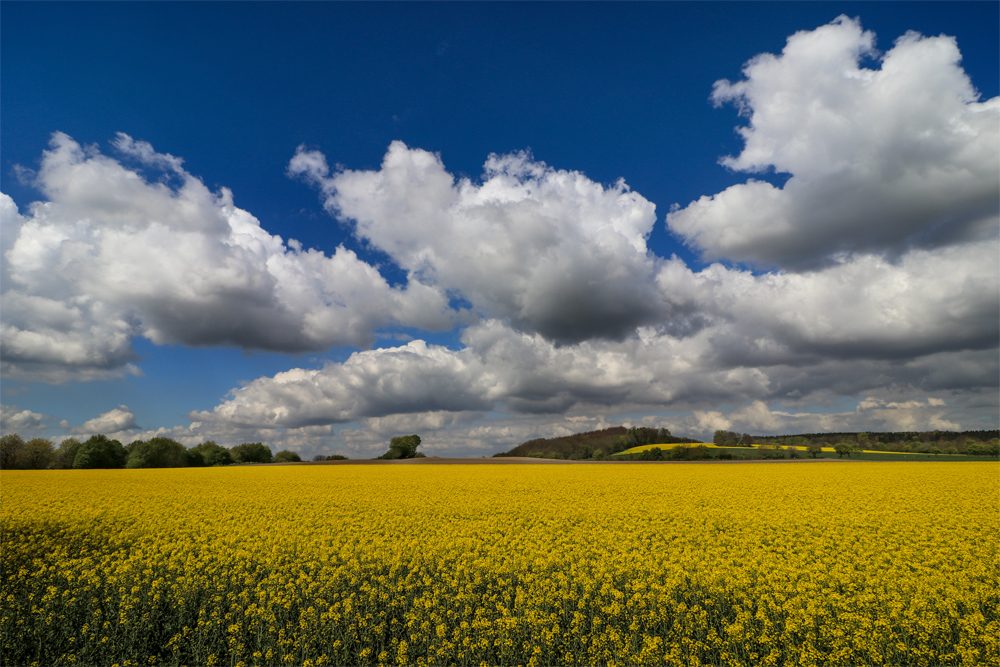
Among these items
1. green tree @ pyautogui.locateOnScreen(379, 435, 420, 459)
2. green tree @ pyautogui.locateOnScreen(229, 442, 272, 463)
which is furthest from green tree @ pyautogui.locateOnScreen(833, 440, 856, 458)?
green tree @ pyautogui.locateOnScreen(229, 442, 272, 463)

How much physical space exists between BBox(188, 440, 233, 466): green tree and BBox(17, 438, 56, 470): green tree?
21.0m

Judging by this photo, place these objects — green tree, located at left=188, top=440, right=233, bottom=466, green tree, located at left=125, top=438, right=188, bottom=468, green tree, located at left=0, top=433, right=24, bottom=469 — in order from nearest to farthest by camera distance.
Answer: green tree, located at left=0, top=433, right=24, bottom=469
green tree, located at left=125, top=438, right=188, bottom=468
green tree, located at left=188, top=440, right=233, bottom=466

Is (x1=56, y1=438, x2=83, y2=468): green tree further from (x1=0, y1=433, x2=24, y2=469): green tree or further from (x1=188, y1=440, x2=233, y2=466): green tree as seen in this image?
(x1=188, y1=440, x2=233, y2=466): green tree

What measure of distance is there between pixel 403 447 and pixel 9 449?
6388cm

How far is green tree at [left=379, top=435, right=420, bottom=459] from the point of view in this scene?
10075cm

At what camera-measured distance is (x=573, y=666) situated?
7.87 metres

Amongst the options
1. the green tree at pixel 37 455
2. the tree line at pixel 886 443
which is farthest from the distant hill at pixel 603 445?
the green tree at pixel 37 455

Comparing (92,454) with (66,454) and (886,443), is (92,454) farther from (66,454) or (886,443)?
(886,443)

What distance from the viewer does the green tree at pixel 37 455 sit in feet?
221

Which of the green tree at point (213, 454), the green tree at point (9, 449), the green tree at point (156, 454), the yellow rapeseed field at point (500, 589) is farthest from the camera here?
the green tree at point (213, 454)

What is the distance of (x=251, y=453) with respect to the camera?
4053 inches

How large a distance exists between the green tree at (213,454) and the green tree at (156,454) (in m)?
5.45

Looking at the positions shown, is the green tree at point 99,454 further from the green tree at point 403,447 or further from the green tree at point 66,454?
the green tree at point 403,447

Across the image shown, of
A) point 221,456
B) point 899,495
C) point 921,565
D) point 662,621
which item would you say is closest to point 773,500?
point 899,495
